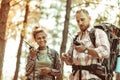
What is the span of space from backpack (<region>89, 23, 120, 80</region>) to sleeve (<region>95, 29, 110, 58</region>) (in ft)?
0.32

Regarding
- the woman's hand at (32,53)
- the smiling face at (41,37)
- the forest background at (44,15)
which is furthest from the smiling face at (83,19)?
the forest background at (44,15)

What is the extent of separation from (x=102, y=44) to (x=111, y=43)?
1.13 feet

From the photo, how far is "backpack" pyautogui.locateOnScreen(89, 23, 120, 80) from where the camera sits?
4910mm

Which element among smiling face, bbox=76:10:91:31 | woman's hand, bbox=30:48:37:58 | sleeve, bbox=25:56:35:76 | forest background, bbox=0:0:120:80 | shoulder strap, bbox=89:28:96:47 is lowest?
sleeve, bbox=25:56:35:76

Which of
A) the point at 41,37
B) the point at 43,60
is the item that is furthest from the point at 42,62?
the point at 41,37

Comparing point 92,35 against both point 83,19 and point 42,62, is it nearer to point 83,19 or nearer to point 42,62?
point 83,19

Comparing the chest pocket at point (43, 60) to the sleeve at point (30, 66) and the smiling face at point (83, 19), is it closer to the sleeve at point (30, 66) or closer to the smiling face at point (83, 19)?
the sleeve at point (30, 66)

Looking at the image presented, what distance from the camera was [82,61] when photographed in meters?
4.89

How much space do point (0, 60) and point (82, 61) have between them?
7.59 metres

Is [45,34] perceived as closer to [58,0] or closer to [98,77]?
[98,77]

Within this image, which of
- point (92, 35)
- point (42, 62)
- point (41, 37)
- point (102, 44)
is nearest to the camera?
point (102, 44)

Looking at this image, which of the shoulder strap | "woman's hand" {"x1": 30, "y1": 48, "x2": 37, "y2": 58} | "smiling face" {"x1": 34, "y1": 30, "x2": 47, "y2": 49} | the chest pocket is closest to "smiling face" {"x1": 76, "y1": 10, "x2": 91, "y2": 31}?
the shoulder strap

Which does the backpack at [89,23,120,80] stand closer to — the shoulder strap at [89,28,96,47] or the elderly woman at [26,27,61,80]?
the shoulder strap at [89,28,96,47]

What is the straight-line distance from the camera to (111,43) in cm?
502
